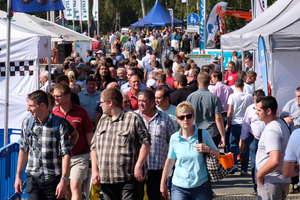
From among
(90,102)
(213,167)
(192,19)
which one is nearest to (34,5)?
(90,102)

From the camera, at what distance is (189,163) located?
564 cm

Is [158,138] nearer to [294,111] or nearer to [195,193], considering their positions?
[195,193]

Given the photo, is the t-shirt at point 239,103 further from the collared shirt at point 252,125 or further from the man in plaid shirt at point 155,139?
the man in plaid shirt at point 155,139

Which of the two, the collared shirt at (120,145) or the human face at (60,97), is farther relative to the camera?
the human face at (60,97)

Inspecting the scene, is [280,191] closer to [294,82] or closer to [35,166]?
[35,166]

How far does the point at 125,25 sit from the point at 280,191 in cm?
9615

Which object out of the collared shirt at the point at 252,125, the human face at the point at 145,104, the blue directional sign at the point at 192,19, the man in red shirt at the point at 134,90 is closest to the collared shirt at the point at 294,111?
the collared shirt at the point at 252,125

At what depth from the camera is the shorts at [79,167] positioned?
6820 mm

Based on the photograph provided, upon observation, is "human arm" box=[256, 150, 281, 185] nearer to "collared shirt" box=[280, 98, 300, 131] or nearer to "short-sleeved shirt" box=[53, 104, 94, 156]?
"short-sleeved shirt" box=[53, 104, 94, 156]

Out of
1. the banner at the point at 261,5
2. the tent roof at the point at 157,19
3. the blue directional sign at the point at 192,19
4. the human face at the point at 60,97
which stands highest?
the tent roof at the point at 157,19

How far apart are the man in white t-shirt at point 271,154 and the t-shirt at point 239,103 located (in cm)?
439

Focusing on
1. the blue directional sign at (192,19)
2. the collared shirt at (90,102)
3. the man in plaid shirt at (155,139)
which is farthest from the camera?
the blue directional sign at (192,19)

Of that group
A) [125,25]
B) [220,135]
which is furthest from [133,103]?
[125,25]

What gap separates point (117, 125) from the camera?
5.69 metres
